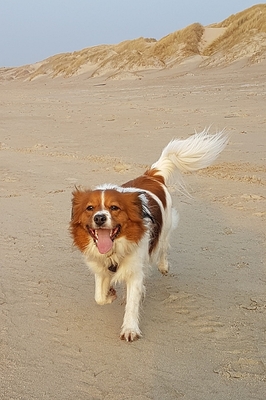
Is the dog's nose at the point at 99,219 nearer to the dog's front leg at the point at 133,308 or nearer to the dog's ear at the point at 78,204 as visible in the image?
the dog's ear at the point at 78,204

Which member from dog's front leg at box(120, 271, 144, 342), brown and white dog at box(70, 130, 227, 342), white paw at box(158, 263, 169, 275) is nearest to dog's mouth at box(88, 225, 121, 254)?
brown and white dog at box(70, 130, 227, 342)

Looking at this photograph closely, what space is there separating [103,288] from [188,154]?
217 centimetres

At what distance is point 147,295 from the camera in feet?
14.3

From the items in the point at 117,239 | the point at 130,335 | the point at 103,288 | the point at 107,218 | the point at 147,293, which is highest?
the point at 107,218

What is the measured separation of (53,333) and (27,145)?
8.81 metres

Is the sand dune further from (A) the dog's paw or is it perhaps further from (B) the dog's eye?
(A) the dog's paw

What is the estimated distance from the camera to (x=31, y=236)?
5719mm

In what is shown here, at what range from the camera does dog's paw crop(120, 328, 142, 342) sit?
3.54m

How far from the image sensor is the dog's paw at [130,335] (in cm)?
354

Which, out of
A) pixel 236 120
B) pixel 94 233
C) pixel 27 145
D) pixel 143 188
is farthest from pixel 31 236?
pixel 236 120

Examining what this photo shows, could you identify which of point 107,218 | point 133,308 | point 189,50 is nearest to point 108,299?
point 133,308

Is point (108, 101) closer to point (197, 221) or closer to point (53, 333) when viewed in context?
point (197, 221)

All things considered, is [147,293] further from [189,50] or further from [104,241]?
[189,50]

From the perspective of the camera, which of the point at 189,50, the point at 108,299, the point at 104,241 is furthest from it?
the point at 189,50
